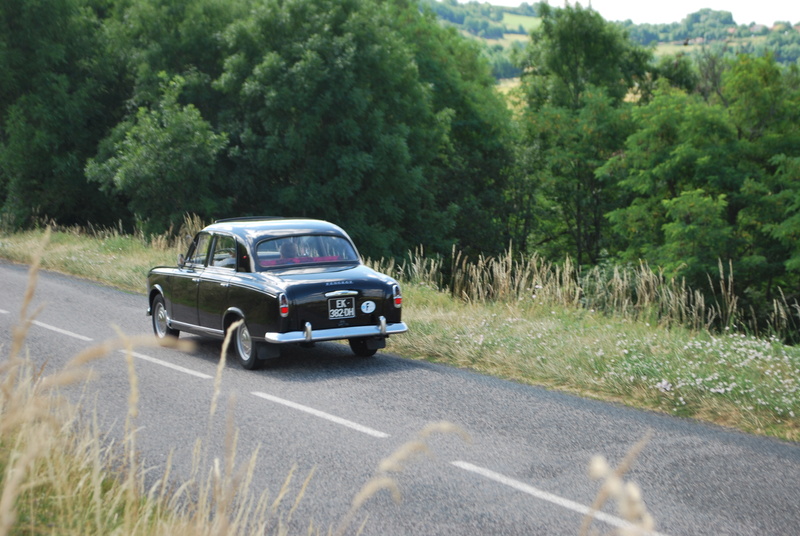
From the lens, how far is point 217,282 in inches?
440

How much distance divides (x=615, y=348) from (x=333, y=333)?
130 inches

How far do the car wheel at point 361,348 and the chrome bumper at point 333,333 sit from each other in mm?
707

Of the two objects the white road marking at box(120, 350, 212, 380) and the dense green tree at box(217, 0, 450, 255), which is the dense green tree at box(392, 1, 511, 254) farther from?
the white road marking at box(120, 350, 212, 380)

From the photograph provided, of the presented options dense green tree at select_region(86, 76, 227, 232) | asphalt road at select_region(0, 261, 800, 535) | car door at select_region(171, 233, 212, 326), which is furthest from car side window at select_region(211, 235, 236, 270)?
dense green tree at select_region(86, 76, 227, 232)

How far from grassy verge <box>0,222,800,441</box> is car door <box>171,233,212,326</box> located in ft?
9.02

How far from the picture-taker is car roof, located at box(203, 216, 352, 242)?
36.8 feet

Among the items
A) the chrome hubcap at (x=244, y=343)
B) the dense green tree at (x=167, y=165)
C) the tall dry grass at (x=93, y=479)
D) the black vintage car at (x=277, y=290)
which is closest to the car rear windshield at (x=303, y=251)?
the black vintage car at (x=277, y=290)

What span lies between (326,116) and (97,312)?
71.1ft

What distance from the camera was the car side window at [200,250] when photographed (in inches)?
470

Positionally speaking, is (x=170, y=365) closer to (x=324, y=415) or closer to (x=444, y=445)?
(x=324, y=415)

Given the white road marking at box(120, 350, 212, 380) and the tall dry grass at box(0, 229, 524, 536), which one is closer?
the tall dry grass at box(0, 229, 524, 536)

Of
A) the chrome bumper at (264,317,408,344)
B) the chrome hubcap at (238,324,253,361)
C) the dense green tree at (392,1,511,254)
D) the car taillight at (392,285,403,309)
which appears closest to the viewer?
the chrome bumper at (264,317,408,344)

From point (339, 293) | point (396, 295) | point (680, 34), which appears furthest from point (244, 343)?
point (680, 34)

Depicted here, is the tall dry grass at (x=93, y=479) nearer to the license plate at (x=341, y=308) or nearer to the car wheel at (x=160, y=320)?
the license plate at (x=341, y=308)
